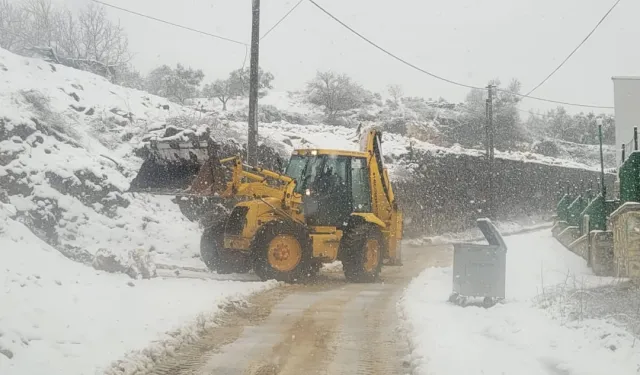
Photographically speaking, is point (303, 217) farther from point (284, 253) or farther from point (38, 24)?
point (38, 24)

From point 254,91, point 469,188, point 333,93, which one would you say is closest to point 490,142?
point 469,188

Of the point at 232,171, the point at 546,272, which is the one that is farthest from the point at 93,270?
the point at 546,272

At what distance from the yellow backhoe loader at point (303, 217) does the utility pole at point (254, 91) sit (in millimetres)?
1781

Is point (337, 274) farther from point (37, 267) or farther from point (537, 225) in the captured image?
point (537, 225)

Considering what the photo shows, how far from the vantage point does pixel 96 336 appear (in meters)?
7.61

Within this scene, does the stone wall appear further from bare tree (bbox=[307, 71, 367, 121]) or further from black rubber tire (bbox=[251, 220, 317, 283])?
black rubber tire (bbox=[251, 220, 317, 283])

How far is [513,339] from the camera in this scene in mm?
8023

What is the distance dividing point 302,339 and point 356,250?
664 centimetres

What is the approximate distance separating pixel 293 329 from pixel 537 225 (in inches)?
1433

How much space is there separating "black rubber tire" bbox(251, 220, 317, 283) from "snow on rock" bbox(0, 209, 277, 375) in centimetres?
174

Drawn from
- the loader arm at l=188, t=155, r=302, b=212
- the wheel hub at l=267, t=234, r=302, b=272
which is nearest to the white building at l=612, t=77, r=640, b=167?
the loader arm at l=188, t=155, r=302, b=212

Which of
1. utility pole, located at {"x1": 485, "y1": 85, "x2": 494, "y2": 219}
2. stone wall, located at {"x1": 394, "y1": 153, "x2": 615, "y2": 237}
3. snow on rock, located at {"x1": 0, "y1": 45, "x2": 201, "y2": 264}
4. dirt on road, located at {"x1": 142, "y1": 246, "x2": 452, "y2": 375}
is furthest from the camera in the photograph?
stone wall, located at {"x1": 394, "y1": 153, "x2": 615, "y2": 237}

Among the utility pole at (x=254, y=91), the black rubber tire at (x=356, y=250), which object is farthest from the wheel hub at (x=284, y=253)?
the utility pole at (x=254, y=91)

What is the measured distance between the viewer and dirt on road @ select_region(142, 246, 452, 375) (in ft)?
23.6
